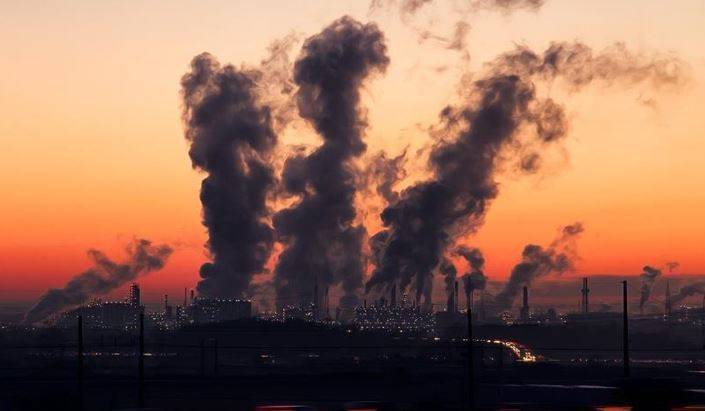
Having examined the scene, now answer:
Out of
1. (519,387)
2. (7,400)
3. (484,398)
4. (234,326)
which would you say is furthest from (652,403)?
(234,326)

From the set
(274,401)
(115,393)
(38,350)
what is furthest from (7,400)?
(38,350)

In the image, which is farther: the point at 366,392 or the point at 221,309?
the point at 221,309

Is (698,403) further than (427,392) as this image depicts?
No

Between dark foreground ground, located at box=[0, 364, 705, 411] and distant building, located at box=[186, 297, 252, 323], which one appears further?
distant building, located at box=[186, 297, 252, 323]

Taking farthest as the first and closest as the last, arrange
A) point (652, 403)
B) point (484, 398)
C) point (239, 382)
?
point (239, 382)
point (484, 398)
point (652, 403)

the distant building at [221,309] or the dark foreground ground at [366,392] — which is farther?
the distant building at [221,309]

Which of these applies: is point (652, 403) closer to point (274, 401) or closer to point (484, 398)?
point (484, 398)

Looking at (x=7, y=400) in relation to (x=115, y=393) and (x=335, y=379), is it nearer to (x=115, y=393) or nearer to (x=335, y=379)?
(x=115, y=393)

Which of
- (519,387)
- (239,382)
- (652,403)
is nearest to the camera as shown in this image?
(652,403)

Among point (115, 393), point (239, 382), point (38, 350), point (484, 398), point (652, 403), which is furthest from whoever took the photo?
point (38, 350)
